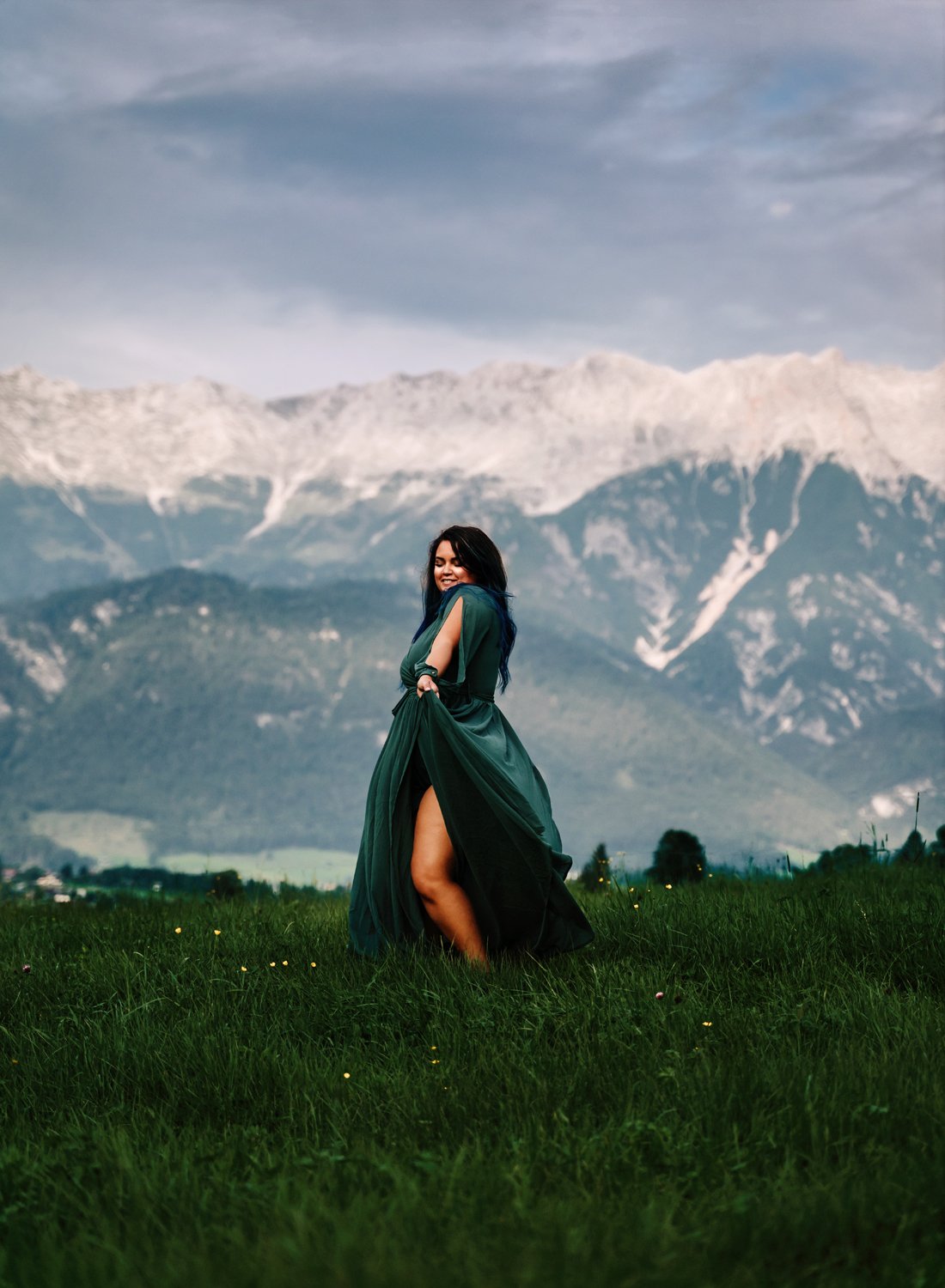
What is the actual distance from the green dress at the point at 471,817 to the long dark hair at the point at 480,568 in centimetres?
12

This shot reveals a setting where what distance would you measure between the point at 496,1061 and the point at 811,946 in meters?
2.30

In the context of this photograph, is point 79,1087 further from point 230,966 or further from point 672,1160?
point 672,1160

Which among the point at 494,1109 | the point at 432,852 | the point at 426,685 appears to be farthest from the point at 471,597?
the point at 494,1109

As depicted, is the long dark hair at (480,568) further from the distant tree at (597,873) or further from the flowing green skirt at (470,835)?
the distant tree at (597,873)

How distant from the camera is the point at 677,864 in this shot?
1202 cm

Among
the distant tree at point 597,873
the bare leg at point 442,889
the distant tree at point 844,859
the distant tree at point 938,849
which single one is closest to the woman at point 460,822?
the bare leg at point 442,889

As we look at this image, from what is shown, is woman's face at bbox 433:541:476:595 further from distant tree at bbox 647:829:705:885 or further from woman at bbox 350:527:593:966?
distant tree at bbox 647:829:705:885

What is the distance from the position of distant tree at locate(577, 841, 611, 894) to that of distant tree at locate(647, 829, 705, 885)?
0.45 metres

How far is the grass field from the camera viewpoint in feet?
13.0

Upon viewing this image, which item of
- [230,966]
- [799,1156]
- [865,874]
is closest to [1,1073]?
[230,966]

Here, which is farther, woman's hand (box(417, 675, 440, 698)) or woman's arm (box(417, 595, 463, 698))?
woman's arm (box(417, 595, 463, 698))

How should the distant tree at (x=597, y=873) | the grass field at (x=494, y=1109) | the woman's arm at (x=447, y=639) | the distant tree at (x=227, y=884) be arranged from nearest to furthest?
the grass field at (x=494, y=1109) → the woman's arm at (x=447, y=639) → the distant tree at (x=597, y=873) → the distant tree at (x=227, y=884)

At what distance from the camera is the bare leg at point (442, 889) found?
7.50m

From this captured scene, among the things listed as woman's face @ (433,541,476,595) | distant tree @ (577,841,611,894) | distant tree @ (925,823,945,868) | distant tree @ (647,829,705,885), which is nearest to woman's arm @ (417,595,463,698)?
woman's face @ (433,541,476,595)
